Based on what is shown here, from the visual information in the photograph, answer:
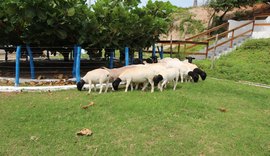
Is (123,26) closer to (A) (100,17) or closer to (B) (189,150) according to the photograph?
(A) (100,17)

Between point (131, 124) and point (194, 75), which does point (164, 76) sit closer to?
point (194, 75)

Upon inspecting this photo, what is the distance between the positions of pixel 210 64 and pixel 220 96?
6547 mm

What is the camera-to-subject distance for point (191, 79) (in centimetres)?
1058

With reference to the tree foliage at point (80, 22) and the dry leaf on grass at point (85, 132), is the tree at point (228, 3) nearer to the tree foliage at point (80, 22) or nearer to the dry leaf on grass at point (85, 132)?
the tree foliage at point (80, 22)

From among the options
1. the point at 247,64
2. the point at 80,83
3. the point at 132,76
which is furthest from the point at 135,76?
the point at 247,64

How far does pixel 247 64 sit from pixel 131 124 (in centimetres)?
1069

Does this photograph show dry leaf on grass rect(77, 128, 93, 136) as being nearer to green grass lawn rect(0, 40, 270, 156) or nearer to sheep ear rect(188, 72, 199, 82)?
green grass lawn rect(0, 40, 270, 156)

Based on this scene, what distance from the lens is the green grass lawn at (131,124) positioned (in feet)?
16.0

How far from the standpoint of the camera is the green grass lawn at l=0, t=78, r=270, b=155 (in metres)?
4.87

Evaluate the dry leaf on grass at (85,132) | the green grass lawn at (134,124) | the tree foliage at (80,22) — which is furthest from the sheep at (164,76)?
the dry leaf on grass at (85,132)

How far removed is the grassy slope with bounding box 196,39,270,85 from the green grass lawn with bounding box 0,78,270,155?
17.3ft

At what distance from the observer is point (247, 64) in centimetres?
1455

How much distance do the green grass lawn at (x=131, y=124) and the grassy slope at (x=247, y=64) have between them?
17.3ft

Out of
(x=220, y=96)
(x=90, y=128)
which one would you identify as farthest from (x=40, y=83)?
(x=220, y=96)
